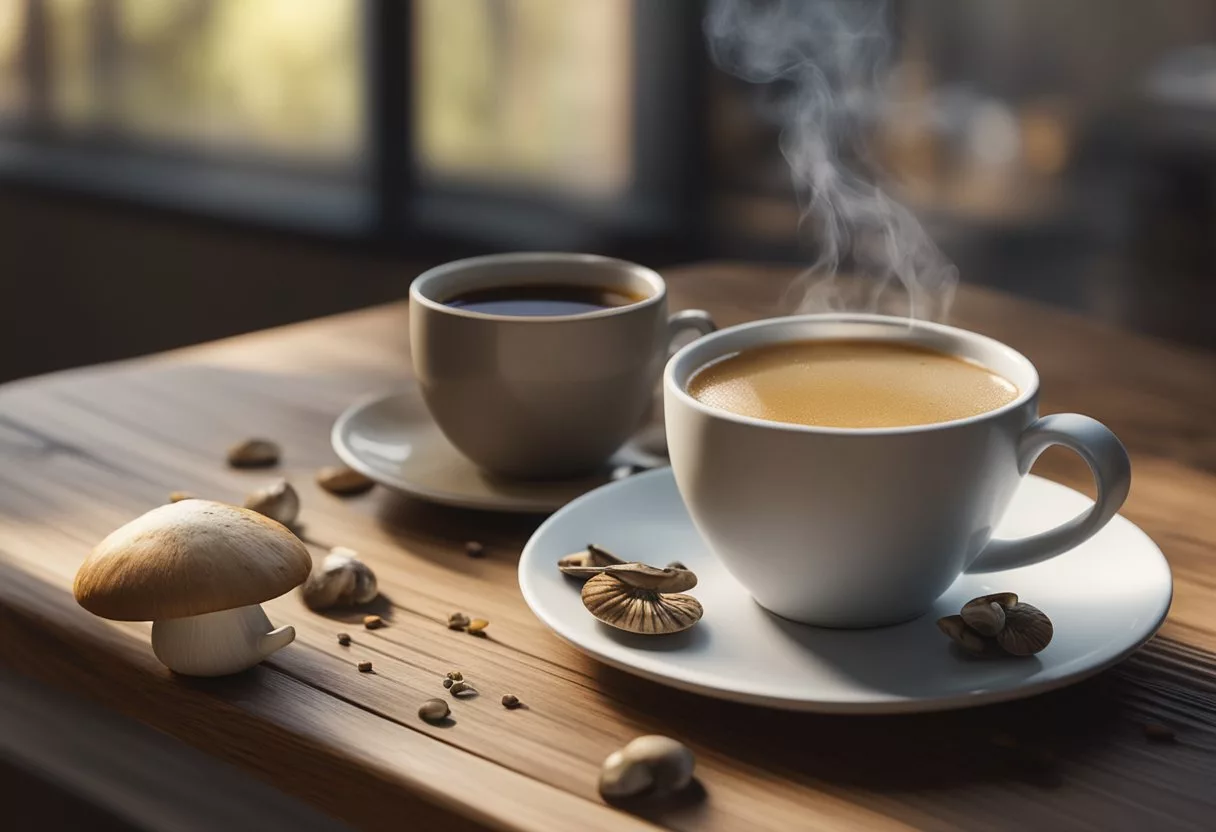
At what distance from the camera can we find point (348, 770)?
58 centimetres

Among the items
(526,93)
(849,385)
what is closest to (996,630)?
(849,385)

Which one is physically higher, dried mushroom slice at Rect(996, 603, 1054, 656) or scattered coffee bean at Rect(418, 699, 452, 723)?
dried mushroom slice at Rect(996, 603, 1054, 656)

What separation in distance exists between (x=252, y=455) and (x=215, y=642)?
32cm

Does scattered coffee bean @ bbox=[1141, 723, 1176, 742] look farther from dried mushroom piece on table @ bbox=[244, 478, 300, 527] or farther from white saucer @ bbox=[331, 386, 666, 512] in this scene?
dried mushroom piece on table @ bbox=[244, 478, 300, 527]

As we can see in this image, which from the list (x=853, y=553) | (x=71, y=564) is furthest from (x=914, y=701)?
(x=71, y=564)

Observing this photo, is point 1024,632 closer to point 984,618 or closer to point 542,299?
point 984,618

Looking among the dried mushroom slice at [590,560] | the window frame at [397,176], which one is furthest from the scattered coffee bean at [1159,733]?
the window frame at [397,176]

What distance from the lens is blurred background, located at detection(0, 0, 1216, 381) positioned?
2398mm

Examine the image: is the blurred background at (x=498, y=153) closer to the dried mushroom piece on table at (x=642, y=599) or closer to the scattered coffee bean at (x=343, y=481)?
the scattered coffee bean at (x=343, y=481)

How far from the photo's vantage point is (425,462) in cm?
95

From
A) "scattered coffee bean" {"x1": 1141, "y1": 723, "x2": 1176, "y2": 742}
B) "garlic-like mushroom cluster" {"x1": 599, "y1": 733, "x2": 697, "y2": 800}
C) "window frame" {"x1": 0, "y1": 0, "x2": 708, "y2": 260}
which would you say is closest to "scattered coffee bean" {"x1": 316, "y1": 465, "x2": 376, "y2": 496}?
"garlic-like mushroom cluster" {"x1": 599, "y1": 733, "x2": 697, "y2": 800}

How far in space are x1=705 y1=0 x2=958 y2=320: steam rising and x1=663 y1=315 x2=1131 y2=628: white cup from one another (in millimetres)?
1759

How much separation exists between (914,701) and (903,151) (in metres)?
2.14

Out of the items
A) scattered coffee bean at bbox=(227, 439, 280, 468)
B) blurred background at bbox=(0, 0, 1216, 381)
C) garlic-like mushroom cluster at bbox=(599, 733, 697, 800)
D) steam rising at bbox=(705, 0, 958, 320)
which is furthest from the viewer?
steam rising at bbox=(705, 0, 958, 320)
